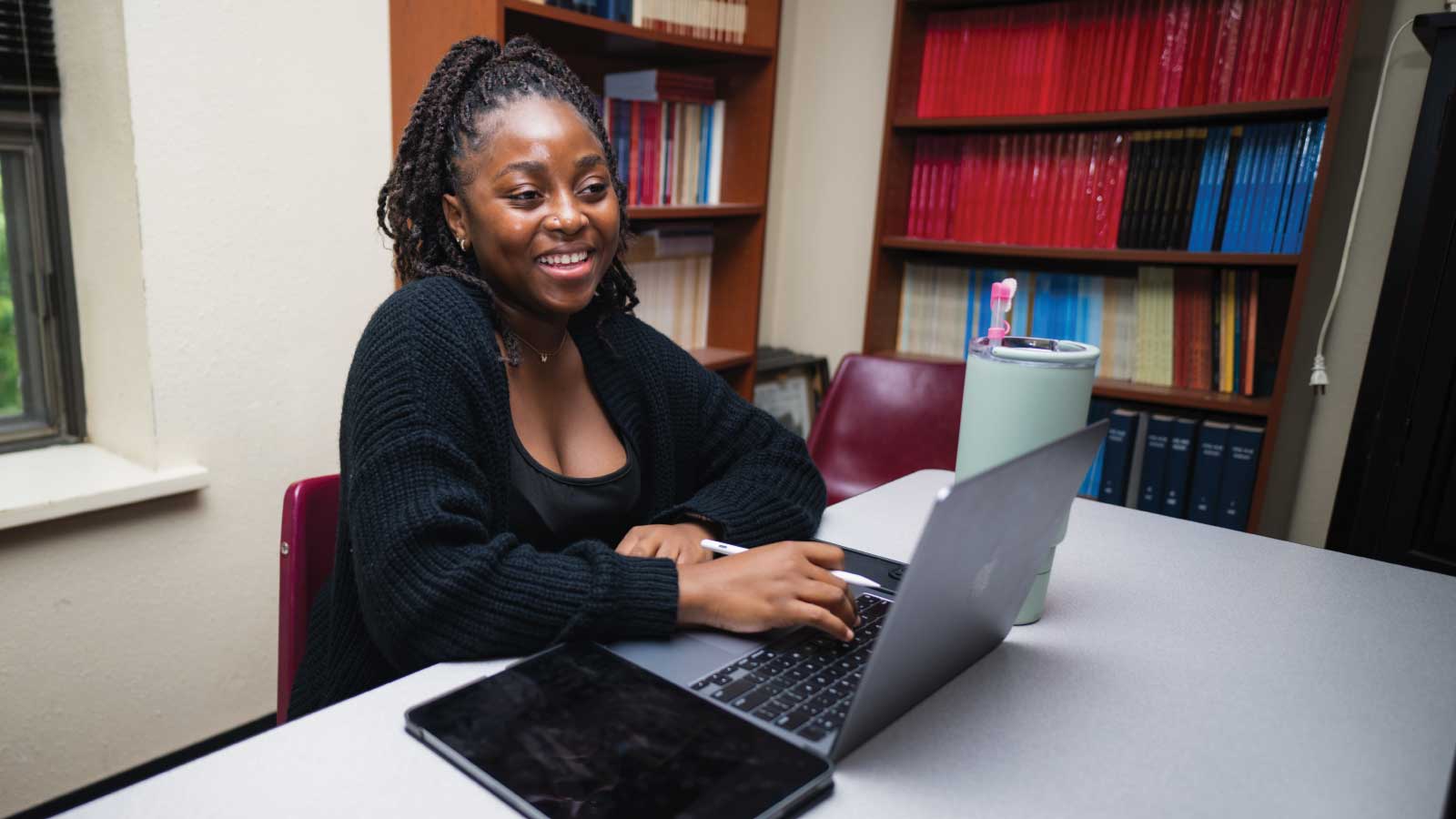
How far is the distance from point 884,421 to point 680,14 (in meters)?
1.14

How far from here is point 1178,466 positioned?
2328 millimetres

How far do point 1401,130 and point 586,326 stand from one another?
6.57ft

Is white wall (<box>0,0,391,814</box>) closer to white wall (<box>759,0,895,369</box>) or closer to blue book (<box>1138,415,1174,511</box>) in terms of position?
white wall (<box>759,0,895,369</box>)

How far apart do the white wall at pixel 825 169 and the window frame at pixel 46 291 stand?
6.05 ft

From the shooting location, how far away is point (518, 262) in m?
1.09

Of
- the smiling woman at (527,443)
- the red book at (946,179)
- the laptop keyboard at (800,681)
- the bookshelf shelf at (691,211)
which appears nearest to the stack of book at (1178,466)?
the red book at (946,179)

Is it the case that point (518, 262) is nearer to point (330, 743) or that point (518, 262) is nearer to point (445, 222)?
point (445, 222)

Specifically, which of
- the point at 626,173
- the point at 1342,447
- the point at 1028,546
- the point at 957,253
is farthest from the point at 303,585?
the point at 1342,447

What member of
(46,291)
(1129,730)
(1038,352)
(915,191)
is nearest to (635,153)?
(915,191)

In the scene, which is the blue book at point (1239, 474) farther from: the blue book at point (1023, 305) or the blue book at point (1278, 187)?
the blue book at point (1023, 305)

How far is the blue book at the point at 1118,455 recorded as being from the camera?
7.86 feet

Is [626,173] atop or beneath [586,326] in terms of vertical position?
atop

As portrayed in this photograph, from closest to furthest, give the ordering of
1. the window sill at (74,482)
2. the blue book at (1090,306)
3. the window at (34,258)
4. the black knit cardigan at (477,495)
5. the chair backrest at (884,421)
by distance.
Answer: the black knit cardigan at (477,495)
the window sill at (74,482)
the window at (34,258)
the chair backrest at (884,421)
the blue book at (1090,306)

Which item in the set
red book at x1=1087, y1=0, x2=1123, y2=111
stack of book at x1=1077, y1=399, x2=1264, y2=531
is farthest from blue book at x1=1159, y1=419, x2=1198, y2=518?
red book at x1=1087, y1=0, x2=1123, y2=111
